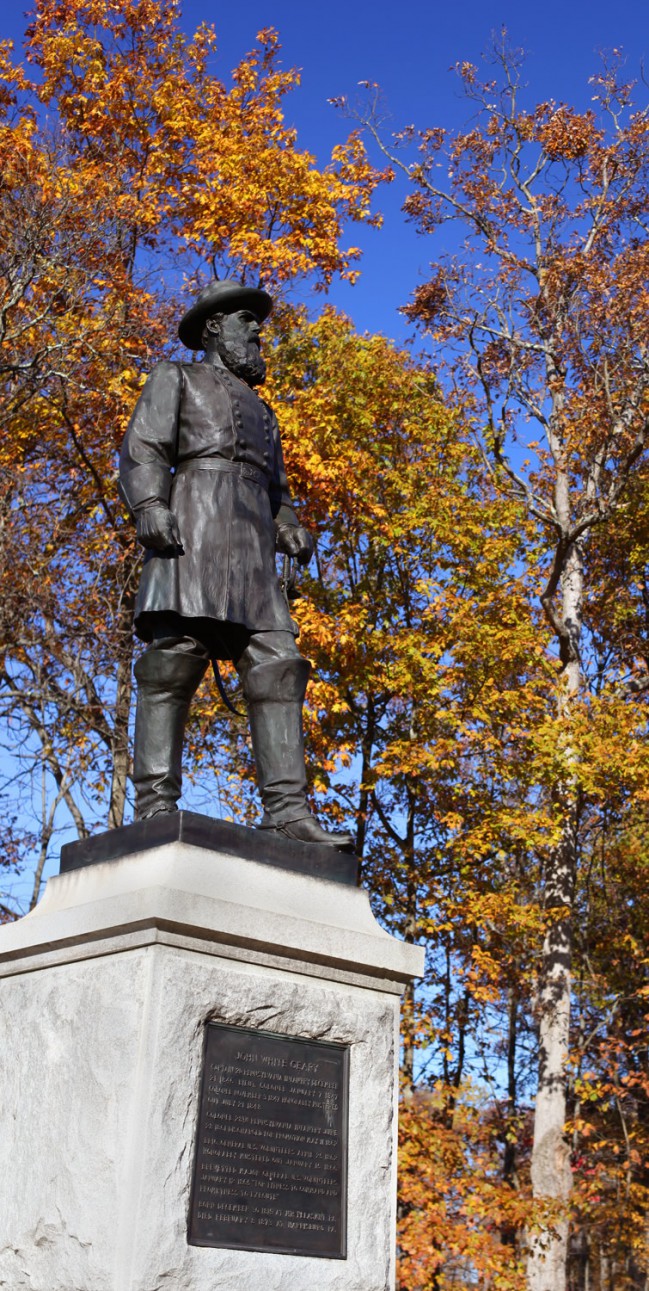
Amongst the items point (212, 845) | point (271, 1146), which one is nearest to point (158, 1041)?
point (271, 1146)

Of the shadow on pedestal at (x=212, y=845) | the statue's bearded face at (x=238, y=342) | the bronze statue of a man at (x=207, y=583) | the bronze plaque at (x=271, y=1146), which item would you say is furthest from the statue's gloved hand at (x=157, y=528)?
the bronze plaque at (x=271, y=1146)

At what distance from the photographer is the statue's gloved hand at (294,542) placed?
588 centimetres

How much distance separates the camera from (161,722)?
523 cm

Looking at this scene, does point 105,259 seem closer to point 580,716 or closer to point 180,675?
point 580,716

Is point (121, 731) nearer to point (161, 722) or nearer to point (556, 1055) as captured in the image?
point (556, 1055)

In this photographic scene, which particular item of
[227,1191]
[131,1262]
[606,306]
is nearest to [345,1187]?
[227,1191]

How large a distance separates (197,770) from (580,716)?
4.43 meters

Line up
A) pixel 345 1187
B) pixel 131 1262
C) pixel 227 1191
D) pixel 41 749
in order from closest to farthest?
pixel 131 1262 < pixel 227 1191 < pixel 345 1187 < pixel 41 749

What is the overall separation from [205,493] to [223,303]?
36.6 inches

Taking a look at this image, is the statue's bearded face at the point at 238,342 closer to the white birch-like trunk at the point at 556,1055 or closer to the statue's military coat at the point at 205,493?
the statue's military coat at the point at 205,493

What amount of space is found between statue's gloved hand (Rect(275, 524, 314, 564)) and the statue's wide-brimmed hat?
0.91m

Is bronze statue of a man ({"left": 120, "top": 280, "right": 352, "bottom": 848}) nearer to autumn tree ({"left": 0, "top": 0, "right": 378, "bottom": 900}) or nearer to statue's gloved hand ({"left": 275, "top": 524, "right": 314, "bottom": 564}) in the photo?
statue's gloved hand ({"left": 275, "top": 524, "right": 314, "bottom": 564})

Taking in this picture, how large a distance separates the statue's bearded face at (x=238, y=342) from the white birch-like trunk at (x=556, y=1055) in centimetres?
1011

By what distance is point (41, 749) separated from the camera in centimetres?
1452
